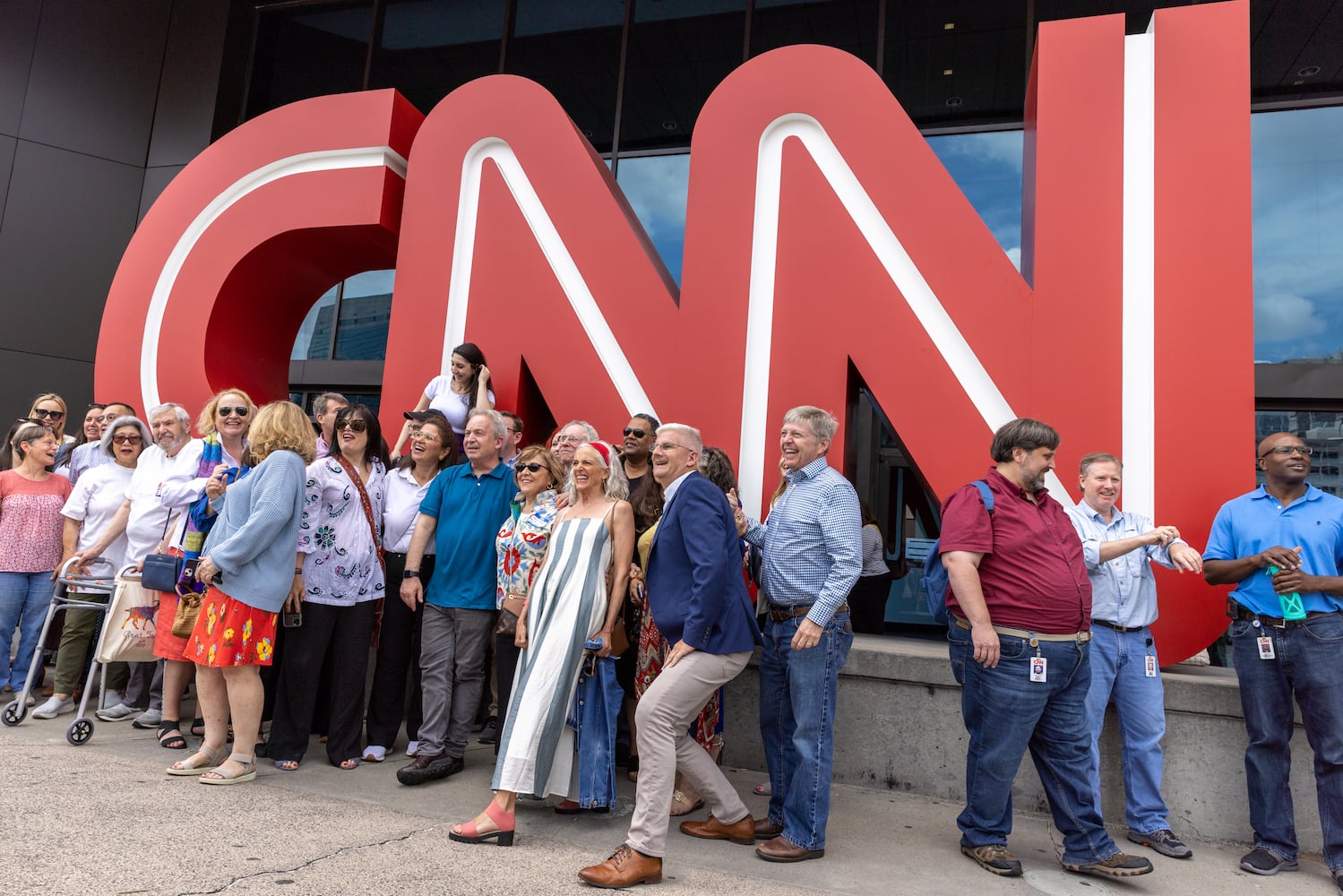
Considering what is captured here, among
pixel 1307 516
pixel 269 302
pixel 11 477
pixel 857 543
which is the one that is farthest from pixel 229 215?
pixel 1307 516

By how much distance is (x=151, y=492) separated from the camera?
16.5ft

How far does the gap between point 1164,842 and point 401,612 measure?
3.91 metres

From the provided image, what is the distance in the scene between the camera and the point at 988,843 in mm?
3512

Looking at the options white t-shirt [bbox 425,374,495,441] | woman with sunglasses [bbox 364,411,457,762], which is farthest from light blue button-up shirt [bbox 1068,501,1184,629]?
white t-shirt [bbox 425,374,495,441]

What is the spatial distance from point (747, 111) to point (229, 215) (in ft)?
12.9

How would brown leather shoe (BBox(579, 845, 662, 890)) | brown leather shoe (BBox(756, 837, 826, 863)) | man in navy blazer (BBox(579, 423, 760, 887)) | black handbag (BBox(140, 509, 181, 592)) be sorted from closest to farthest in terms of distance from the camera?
brown leather shoe (BBox(579, 845, 662, 890)) < man in navy blazer (BBox(579, 423, 760, 887)) < brown leather shoe (BBox(756, 837, 826, 863)) < black handbag (BBox(140, 509, 181, 592))

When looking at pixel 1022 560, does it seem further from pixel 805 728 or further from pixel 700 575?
pixel 700 575

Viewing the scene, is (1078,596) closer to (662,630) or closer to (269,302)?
(662,630)

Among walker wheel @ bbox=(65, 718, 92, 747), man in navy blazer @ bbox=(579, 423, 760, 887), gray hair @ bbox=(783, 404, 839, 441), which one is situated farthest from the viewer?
walker wheel @ bbox=(65, 718, 92, 747)

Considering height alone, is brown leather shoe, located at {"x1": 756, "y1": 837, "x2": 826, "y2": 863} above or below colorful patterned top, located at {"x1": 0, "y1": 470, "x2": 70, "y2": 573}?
below

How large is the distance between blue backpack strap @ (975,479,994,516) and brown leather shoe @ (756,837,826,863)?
1.55 m

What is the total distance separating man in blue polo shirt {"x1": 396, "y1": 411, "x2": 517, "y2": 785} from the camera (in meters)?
4.36

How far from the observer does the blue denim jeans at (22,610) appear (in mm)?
5371

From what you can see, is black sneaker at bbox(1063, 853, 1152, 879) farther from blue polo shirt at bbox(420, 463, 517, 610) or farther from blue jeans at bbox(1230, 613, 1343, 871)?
blue polo shirt at bbox(420, 463, 517, 610)
